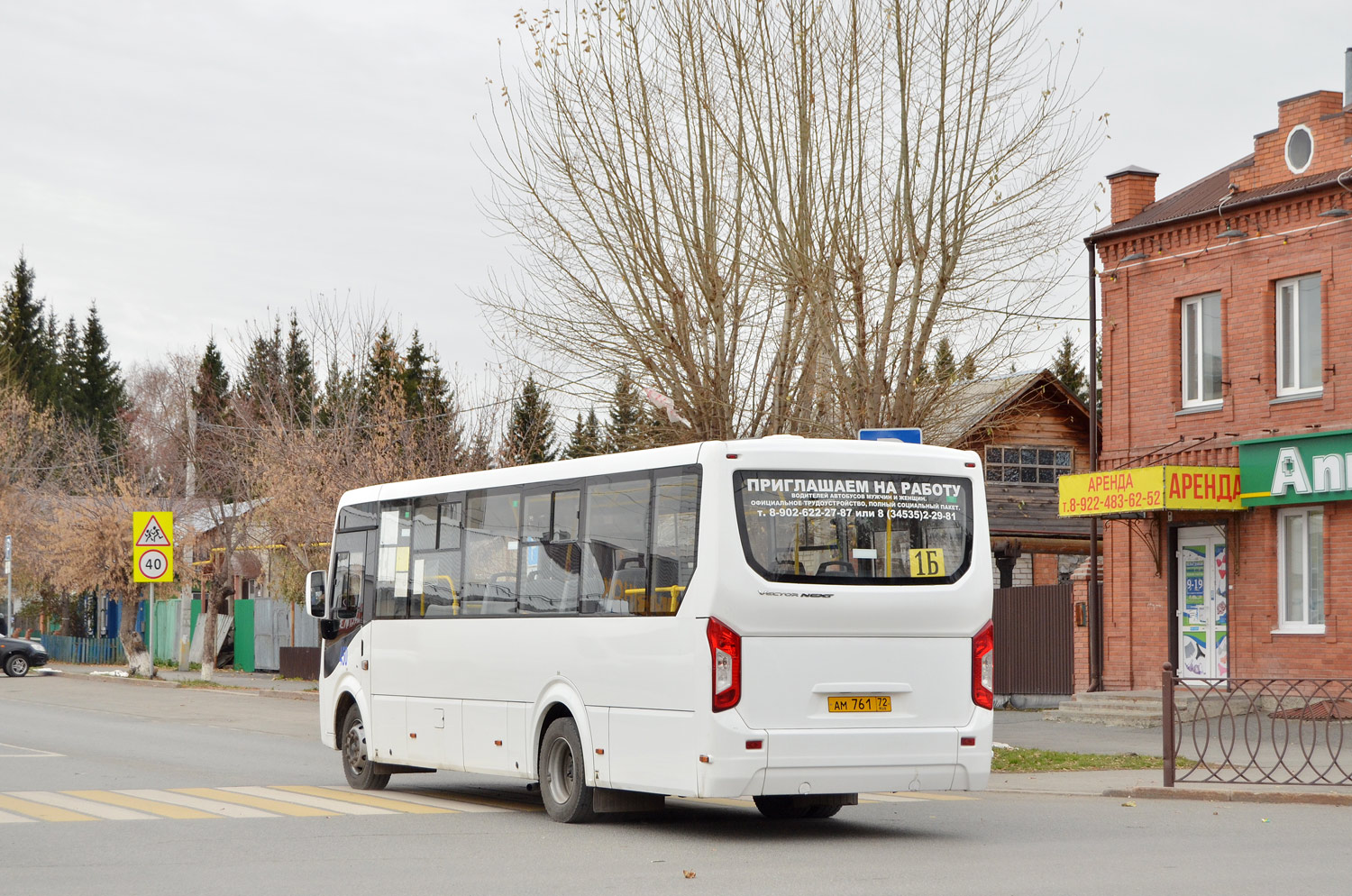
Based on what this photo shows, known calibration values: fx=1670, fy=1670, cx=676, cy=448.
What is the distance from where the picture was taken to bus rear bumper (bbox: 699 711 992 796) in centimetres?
1102

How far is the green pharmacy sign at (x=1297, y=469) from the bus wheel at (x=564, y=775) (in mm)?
13880

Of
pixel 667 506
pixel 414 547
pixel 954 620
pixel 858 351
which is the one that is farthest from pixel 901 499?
pixel 858 351

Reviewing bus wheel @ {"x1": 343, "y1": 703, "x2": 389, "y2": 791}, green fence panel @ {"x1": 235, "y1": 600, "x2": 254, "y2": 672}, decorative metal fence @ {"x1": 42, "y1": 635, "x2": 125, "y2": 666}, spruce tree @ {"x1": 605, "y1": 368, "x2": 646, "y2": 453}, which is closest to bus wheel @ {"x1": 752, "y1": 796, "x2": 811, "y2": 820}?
bus wheel @ {"x1": 343, "y1": 703, "x2": 389, "y2": 791}

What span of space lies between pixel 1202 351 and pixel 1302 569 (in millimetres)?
3697

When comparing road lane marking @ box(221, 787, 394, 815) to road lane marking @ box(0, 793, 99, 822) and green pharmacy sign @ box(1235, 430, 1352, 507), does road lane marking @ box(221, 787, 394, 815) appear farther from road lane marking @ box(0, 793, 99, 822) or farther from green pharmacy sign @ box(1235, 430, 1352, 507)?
green pharmacy sign @ box(1235, 430, 1352, 507)

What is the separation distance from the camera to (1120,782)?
52.6 ft

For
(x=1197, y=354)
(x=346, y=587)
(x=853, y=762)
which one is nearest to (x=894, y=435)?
(x=853, y=762)

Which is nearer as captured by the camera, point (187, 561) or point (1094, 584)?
point (1094, 584)

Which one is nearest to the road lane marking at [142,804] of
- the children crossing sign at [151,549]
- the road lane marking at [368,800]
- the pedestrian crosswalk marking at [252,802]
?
the pedestrian crosswalk marking at [252,802]

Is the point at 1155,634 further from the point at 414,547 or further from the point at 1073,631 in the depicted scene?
the point at 414,547

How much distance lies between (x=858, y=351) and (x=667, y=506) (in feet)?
26.1

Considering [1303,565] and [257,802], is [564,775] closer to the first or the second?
[257,802]

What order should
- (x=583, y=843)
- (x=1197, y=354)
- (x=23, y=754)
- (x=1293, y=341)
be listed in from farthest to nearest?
(x=1197, y=354) < (x=1293, y=341) < (x=23, y=754) < (x=583, y=843)

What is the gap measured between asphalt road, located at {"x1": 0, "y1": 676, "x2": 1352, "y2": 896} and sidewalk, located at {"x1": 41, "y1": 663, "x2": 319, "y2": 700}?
52.5 feet
